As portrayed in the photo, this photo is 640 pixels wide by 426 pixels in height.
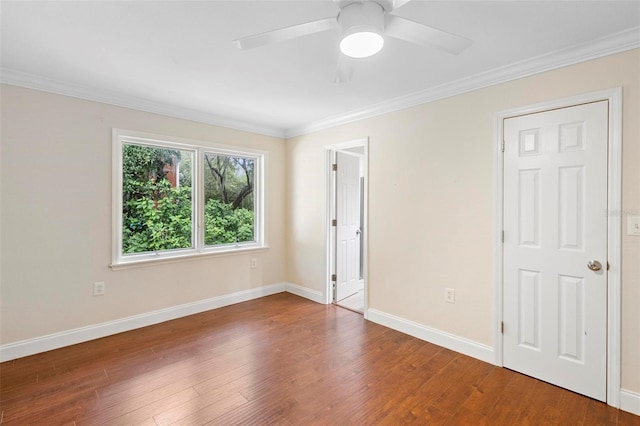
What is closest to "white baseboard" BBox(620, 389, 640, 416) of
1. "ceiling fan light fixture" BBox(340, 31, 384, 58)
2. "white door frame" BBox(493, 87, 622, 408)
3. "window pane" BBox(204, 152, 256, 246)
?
"white door frame" BBox(493, 87, 622, 408)

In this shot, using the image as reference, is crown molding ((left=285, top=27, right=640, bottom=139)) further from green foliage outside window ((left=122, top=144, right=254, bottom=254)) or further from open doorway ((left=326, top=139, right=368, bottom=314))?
green foliage outside window ((left=122, top=144, right=254, bottom=254))

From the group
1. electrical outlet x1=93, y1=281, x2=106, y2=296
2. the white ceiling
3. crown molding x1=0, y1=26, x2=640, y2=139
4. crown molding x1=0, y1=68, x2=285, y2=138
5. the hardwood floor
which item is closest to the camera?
the white ceiling

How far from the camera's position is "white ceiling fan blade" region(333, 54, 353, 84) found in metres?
1.70

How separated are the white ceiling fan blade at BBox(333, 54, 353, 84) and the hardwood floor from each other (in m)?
2.12

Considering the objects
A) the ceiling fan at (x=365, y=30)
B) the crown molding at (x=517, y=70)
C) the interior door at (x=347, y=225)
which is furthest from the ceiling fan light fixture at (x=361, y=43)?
the interior door at (x=347, y=225)

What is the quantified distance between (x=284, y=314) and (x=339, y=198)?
1.67 metres

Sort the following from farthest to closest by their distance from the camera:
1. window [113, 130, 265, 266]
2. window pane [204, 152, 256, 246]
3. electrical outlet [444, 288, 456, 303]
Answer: window pane [204, 152, 256, 246] < window [113, 130, 265, 266] < electrical outlet [444, 288, 456, 303]

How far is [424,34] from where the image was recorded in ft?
4.76

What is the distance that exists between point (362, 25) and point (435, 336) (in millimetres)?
2680

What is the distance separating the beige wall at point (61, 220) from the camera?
2510mm

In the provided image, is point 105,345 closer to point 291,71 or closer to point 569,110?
point 291,71

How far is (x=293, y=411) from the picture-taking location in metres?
1.90

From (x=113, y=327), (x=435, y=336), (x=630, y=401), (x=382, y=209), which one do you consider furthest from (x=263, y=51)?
(x=630, y=401)

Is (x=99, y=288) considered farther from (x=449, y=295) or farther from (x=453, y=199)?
(x=453, y=199)
